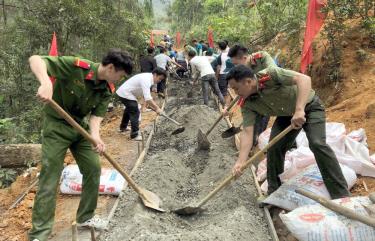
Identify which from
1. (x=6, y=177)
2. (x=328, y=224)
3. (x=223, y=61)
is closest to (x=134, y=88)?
(x=6, y=177)

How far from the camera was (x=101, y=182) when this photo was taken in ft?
16.7

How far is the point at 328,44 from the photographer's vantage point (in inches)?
317

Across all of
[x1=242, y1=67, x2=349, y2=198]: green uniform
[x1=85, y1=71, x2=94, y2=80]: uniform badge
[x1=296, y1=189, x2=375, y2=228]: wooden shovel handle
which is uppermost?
[x1=85, y1=71, x2=94, y2=80]: uniform badge

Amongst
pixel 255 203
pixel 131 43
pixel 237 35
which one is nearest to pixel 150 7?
pixel 131 43

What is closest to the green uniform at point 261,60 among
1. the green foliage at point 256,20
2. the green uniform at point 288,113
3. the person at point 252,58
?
the person at point 252,58

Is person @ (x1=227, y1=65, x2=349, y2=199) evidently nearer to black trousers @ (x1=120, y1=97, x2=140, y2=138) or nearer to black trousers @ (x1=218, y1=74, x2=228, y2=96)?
black trousers @ (x1=120, y1=97, x2=140, y2=138)

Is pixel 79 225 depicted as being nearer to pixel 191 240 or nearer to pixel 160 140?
pixel 191 240

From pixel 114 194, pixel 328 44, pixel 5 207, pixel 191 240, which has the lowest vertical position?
pixel 5 207

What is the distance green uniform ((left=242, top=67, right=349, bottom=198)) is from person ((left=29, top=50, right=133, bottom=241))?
4.10ft

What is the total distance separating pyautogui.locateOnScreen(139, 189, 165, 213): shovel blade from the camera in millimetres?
4332

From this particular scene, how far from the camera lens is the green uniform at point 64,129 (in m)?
3.55

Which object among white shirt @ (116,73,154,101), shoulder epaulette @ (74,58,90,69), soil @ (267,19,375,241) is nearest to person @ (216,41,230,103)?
soil @ (267,19,375,241)

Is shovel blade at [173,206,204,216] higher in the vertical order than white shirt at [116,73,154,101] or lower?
lower

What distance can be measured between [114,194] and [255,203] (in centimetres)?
172
